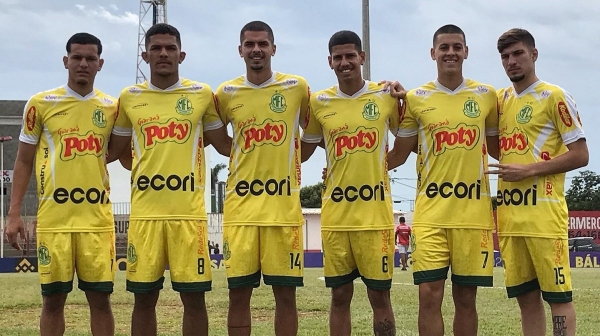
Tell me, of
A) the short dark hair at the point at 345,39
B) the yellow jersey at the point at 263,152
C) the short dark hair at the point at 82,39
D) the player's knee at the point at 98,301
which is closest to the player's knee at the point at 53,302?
the player's knee at the point at 98,301

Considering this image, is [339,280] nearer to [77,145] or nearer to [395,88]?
[395,88]

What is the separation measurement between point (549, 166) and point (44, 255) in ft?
14.0

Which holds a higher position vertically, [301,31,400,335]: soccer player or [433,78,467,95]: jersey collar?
[433,78,467,95]: jersey collar

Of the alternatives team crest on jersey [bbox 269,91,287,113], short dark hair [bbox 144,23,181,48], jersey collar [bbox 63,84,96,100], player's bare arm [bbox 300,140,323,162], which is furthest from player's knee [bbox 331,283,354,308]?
jersey collar [bbox 63,84,96,100]

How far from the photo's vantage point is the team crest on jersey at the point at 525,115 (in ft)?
19.7

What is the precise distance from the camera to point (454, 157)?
607cm

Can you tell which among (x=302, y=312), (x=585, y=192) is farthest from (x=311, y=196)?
(x=302, y=312)

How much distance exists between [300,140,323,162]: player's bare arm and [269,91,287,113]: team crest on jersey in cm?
53

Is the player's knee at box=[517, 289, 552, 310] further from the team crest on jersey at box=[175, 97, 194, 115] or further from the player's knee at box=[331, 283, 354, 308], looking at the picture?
the team crest on jersey at box=[175, 97, 194, 115]

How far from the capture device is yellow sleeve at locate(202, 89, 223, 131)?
6.28 metres

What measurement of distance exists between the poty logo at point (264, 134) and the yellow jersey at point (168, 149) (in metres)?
0.37

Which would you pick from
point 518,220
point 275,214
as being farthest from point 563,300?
point 275,214

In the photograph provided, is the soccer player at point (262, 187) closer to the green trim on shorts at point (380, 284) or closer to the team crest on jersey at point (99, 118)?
the green trim on shorts at point (380, 284)

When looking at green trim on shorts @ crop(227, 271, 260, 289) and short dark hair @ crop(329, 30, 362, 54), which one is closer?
green trim on shorts @ crop(227, 271, 260, 289)
